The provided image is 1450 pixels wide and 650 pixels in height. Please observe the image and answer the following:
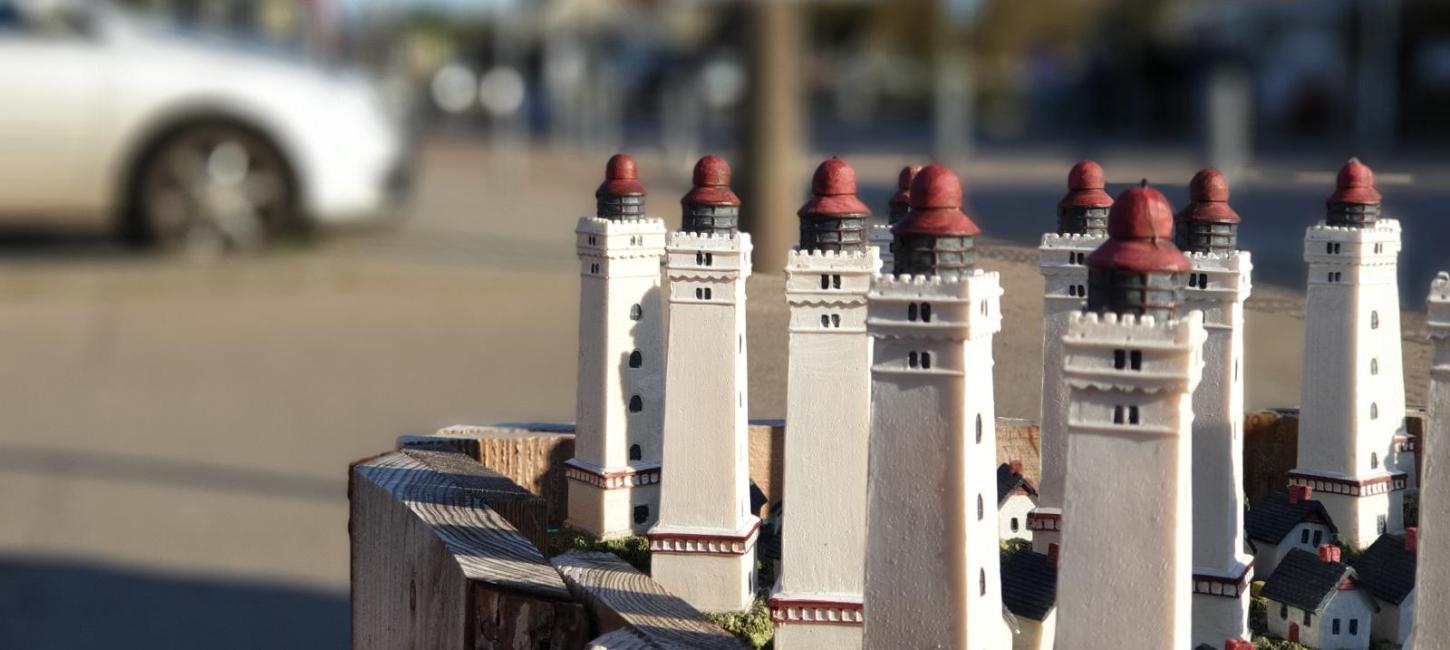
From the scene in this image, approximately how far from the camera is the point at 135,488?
840 cm

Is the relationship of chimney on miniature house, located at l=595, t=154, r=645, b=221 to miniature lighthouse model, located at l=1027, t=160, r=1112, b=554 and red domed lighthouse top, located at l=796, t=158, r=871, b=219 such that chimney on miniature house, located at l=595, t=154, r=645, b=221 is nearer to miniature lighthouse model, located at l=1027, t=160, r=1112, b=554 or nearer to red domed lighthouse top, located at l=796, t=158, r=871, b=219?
red domed lighthouse top, located at l=796, t=158, r=871, b=219

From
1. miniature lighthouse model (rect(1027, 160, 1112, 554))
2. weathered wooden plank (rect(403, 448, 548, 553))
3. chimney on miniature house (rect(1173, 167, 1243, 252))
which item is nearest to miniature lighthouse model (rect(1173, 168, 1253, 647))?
chimney on miniature house (rect(1173, 167, 1243, 252))

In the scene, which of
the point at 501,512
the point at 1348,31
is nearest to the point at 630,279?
the point at 501,512

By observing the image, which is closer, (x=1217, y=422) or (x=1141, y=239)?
(x=1141, y=239)

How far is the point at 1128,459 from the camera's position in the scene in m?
2.12

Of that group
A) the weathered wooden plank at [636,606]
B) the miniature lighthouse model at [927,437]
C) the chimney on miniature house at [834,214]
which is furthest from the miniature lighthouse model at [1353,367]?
the weathered wooden plank at [636,606]

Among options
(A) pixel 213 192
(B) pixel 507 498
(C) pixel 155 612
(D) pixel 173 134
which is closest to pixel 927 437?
(B) pixel 507 498

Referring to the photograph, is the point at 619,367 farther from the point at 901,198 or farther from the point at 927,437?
the point at 927,437

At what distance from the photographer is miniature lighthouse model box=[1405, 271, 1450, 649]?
225cm

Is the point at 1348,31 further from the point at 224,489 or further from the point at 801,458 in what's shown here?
the point at 801,458

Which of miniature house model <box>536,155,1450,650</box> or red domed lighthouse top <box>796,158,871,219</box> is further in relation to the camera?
red domed lighthouse top <box>796,158,871,219</box>

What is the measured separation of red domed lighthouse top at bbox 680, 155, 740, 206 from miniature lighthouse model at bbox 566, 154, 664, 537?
31 centimetres

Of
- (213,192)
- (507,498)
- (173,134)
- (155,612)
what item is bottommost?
(155,612)

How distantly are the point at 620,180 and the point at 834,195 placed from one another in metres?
0.68
